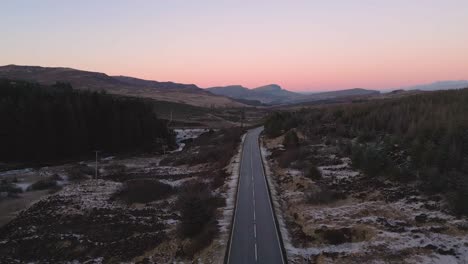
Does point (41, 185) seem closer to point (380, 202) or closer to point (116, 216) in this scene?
point (116, 216)

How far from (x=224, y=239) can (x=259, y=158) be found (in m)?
32.5

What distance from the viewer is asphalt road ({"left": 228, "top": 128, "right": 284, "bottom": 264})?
22.8 meters

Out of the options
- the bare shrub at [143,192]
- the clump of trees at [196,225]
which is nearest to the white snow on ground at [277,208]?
the clump of trees at [196,225]

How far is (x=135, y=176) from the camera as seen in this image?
2243 inches

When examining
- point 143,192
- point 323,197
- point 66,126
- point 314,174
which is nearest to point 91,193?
point 143,192

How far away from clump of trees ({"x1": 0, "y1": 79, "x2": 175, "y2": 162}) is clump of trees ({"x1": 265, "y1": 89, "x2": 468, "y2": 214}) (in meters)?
53.0

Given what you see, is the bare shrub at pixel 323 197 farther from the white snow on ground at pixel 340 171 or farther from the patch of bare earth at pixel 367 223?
the white snow on ground at pixel 340 171

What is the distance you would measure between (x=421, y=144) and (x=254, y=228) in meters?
19.4

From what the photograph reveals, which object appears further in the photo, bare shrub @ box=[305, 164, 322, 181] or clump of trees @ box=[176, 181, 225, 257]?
bare shrub @ box=[305, 164, 322, 181]

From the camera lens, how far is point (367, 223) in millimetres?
26250

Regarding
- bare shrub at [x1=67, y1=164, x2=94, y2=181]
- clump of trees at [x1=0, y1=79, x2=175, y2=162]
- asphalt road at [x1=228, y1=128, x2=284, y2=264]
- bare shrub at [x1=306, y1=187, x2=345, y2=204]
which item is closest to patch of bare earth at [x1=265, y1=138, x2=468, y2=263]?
bare shrub at [x1=306, y1=187, x2=345, y2=204]

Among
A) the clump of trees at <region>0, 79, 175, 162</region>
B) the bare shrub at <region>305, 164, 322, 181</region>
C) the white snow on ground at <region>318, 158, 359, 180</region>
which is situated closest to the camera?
the white snow on ground at <region>318, 158, 359, 180</region>

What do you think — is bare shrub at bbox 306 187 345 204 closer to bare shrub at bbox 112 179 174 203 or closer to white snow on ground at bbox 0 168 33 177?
bare shrub at bbox 112 179 174 203

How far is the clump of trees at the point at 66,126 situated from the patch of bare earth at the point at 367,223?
5641 cm
